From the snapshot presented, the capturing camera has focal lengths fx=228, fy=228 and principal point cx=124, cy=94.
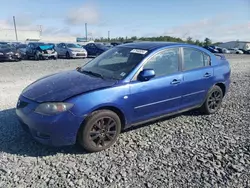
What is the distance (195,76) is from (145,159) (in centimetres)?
213

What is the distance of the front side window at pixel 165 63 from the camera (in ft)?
13.3

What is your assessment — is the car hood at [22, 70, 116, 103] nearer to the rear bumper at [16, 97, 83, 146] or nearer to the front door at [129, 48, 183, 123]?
the rear bumper at [16, 97, 83, 146]

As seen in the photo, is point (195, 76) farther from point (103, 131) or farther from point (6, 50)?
point (6, 50)

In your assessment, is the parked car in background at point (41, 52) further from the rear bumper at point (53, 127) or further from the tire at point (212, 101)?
the rear bumper at point (53, 127)

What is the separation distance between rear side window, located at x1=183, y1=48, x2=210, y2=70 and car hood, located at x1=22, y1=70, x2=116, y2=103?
1.73 metres

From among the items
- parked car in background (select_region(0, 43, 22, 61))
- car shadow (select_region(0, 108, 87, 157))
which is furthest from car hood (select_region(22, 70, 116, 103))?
parked car in background (select_region(0, 43, 22, 61))

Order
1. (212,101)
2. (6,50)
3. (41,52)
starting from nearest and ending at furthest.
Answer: (212,101) < (6,50) < (41,52)

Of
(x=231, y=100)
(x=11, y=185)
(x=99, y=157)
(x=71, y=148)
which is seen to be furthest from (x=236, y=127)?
(x=11, y=185)

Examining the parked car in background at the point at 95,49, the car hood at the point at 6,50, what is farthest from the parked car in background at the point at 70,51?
the car hood at the point at 6,50

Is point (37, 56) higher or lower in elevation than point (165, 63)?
higher

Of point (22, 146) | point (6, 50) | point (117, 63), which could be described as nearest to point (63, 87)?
point (22, 146)

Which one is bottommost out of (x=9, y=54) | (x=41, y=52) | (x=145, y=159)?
(x=145, y=159)

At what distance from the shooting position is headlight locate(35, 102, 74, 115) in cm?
314

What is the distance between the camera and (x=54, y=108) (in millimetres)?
3152
